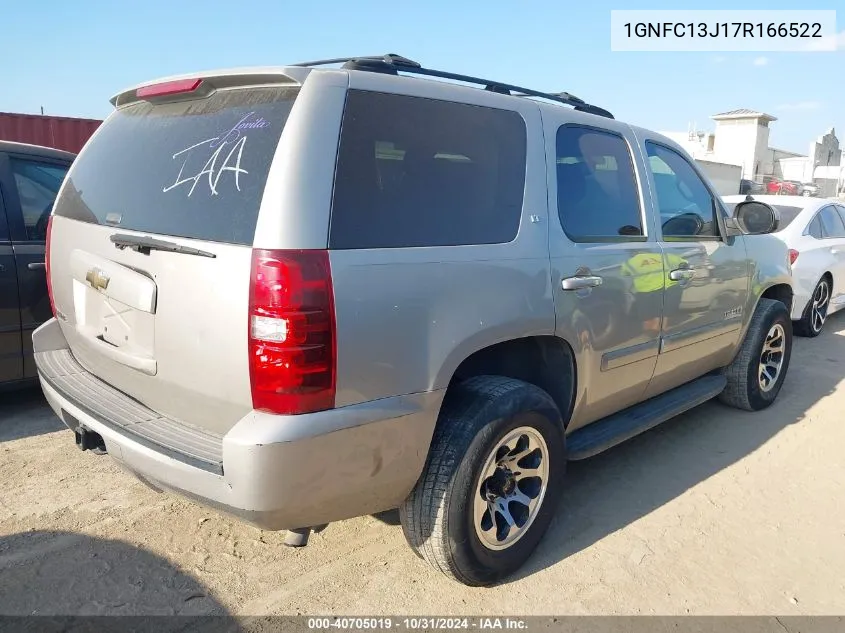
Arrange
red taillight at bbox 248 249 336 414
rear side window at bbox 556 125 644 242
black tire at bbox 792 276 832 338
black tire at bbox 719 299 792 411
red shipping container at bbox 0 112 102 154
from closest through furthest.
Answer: red taillight at bbox 248 249 336 414 → rear side window at bbox 556 125 644 242 → black tire at bbox 719 299 792 411 → black tire at bbox 792 276 832 338 → red shipping container at bbox 0 112 102 154

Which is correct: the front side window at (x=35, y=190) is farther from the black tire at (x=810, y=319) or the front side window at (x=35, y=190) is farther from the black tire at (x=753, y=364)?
the black tire at (x=810, y=319)

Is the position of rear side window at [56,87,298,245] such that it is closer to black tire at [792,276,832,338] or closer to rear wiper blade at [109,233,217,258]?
rear wiper blade at [109,233,217,258]

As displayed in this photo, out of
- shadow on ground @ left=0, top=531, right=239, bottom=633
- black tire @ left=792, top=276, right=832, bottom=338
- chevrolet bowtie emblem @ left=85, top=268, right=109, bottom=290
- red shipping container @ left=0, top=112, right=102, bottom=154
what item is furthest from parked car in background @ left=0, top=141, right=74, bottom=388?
red shipping container @ left=0, top=112, right=102, bottom=154

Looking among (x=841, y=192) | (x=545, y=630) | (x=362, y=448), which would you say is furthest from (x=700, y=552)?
(x=841, y=192)

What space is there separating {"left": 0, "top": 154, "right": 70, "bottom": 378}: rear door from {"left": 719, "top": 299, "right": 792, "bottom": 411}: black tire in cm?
465

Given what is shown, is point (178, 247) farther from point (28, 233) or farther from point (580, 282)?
point (28, 233)

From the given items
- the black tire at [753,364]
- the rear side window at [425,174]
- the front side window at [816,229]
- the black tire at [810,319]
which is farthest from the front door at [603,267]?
the front side window at [816,229]

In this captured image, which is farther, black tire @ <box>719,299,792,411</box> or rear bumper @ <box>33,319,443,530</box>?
black tire @ <box>719,299,792,411</box>

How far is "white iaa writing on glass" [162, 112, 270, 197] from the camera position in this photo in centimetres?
211

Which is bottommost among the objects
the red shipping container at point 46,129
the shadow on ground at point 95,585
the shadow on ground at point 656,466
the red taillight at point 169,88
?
the shadow on ground at point 656,466

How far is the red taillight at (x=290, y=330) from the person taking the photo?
1890 mm

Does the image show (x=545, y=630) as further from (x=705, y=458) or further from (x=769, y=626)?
(x=705, y=458)

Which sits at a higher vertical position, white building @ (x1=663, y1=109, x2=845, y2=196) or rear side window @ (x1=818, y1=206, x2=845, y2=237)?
white building @ (x1=663, y1=109, x2=845, y2=196)

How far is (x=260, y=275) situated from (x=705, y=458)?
3.17m
